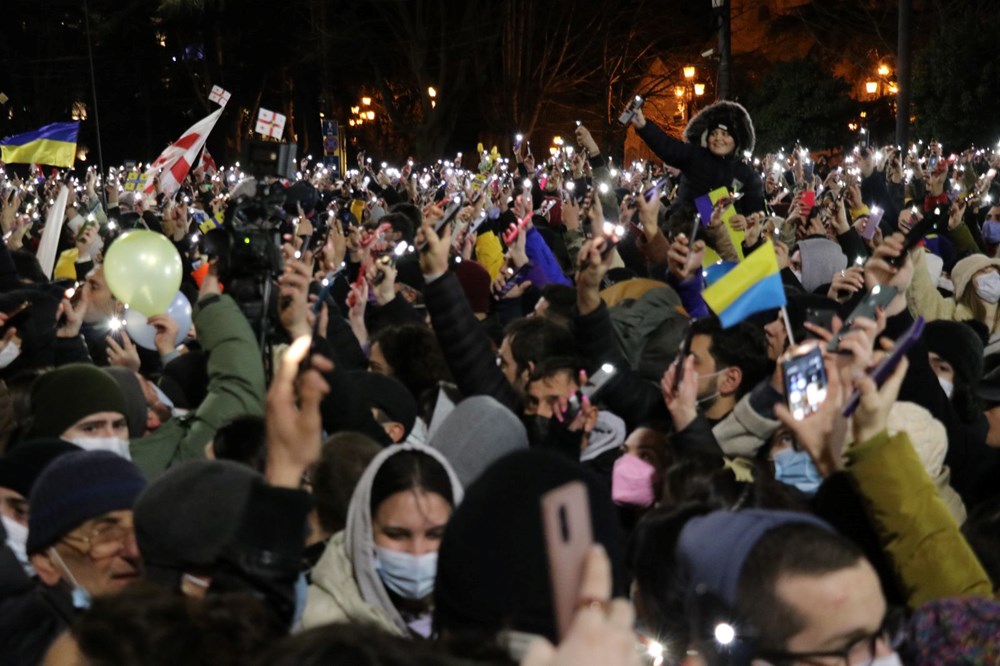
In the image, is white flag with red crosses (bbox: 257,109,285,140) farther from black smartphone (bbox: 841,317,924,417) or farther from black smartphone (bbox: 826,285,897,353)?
black smartphone (bbox: 841,317,924,417)

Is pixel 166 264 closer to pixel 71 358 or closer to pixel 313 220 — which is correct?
pixel 71 358

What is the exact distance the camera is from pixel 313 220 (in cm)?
1087

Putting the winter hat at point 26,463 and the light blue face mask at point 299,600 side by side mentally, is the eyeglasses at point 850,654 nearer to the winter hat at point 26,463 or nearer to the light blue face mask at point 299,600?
the light blue face mask at point 299,600

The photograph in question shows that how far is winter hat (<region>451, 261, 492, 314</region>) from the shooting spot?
7.81 meters

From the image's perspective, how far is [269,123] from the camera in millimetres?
12039

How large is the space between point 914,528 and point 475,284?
16.0ft

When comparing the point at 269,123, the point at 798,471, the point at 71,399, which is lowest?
the point at 798,471

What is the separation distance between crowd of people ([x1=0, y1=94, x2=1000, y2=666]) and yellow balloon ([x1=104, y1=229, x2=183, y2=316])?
0.05 metres

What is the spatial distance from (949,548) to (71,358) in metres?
4.58

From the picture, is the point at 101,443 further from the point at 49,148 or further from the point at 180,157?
the point at 49,148

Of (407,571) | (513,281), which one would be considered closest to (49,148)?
(513,281)

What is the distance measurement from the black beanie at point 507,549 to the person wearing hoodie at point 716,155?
855cm

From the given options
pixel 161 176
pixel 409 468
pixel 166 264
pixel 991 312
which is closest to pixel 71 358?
pixel 166 264

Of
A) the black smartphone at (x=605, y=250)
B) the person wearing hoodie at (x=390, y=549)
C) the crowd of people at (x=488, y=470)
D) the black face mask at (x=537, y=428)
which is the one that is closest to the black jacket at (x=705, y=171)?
the crowd of people at (x=488, y=470)
